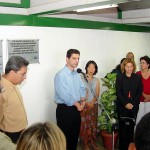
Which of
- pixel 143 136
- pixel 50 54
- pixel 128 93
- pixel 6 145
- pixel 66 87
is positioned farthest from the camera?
pixel 50 54

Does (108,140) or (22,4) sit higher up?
(22,4)

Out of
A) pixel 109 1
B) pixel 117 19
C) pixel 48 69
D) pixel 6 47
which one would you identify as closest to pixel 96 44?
pixel 117 19

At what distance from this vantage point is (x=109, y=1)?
10.0ft

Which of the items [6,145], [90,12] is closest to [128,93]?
[90,12]

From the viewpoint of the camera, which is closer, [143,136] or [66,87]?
[143,136]

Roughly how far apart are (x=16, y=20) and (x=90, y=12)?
5.56ft

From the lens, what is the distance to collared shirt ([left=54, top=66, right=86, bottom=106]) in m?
3.96

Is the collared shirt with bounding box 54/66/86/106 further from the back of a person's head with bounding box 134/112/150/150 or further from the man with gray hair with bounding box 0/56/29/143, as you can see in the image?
the back of a person's head with bounding box 134/112/150/150

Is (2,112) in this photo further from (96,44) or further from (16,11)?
(96,44)

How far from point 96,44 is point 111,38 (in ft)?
1.77

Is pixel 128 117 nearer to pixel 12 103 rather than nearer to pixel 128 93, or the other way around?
pixel 128 93

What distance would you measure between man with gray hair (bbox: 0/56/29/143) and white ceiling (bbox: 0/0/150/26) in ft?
3.41

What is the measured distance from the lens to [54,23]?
4699 mm

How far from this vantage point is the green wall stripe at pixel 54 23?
4090mm
